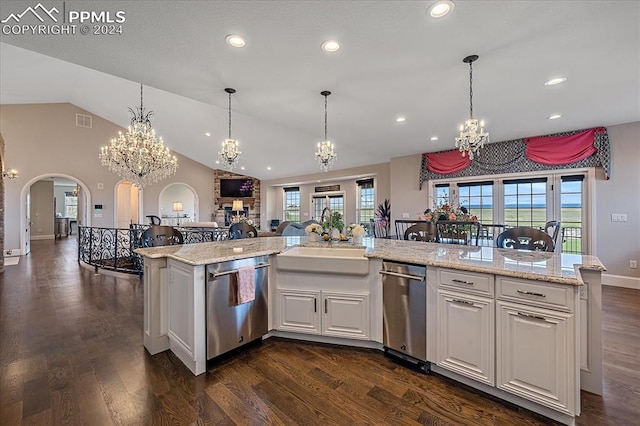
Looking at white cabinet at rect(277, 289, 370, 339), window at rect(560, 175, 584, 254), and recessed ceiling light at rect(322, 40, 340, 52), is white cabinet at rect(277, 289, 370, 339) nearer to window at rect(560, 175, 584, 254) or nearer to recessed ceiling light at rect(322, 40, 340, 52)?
recessed ceiling light at rect(322, 40, 340, 52)

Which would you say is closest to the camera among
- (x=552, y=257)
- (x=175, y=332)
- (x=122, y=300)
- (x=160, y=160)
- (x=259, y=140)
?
(x=552, y=257)

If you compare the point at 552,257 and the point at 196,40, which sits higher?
the point at 196,40

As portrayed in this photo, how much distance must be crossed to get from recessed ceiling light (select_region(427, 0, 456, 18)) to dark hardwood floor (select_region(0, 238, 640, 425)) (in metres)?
2.83

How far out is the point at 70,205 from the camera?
44.5 ft

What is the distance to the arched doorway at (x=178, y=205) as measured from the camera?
11.3 meters

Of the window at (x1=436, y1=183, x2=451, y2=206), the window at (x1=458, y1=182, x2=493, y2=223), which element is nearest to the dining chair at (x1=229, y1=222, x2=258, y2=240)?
the window at (x1=436, y1=183, x2=451, y2=206)

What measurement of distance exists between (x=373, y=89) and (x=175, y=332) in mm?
3572

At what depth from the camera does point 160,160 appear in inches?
244

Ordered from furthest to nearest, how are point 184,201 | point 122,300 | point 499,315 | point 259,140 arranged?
point 184,201
point 259,140
point 122,300
point 499,315

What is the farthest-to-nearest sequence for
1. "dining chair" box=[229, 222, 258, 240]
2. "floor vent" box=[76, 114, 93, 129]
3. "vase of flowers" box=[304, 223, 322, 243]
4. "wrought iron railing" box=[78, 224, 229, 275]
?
1. "floor vent" box=[76, 114, 93, 129]
2. "wrought iron railing" box=[78, 224, 229, 275]
3. "dining chair" box=[229, 222, 258, 240]
4. "vase of flowers" box=[304, 223, 322, 243]

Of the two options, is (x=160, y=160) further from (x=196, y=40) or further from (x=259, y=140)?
(x=196, y=40)

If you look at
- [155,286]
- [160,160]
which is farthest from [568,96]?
[160,160]

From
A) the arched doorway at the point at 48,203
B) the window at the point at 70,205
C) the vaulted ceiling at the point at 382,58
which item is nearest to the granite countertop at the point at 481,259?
the vaulted ceiling at the point at 382,58

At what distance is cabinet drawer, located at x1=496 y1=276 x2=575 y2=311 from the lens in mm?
1544
